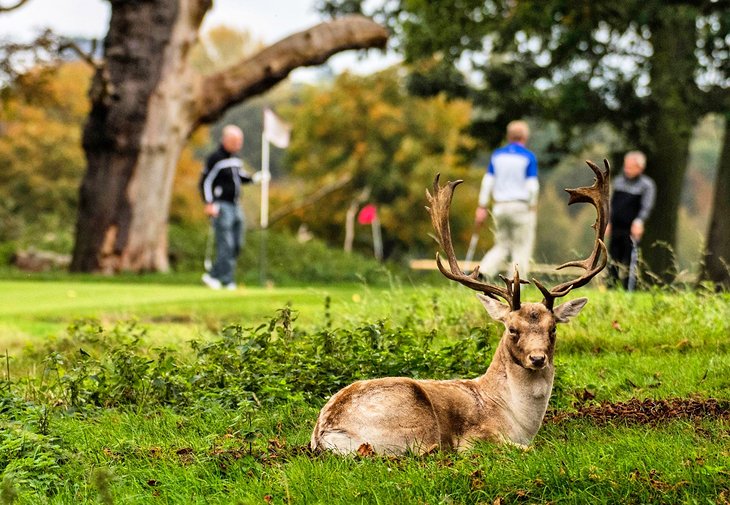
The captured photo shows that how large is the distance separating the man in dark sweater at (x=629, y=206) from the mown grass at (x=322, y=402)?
3.85 meters

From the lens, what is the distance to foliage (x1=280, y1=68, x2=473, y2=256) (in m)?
54.7

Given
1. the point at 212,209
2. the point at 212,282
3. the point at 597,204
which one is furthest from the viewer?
the point at 212,282

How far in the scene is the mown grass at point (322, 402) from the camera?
16.2 feet

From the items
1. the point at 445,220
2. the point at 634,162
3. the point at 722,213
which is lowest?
the point at 445,220

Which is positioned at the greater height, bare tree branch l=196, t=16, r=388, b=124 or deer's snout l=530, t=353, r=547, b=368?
bare tree branch l=196, t=16, r=388, b=124

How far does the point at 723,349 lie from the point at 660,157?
46.2 ft

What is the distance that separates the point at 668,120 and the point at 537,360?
→ 1497 cm

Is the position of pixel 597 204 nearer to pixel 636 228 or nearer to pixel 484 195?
pixel 484 195

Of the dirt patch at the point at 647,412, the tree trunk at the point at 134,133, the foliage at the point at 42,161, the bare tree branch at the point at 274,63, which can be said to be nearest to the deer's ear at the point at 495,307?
the dirt patch at the point at 647,412

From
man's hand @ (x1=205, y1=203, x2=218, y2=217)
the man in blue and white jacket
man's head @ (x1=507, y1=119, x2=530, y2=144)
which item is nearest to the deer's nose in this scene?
the man in blue and white jacket

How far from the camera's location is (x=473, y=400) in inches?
236

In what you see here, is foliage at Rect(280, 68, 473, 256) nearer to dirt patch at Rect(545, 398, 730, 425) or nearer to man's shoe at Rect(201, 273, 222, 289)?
man's shoe at Rect(201, 273, 222, 289)

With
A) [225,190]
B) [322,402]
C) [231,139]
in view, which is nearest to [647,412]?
[322,402]

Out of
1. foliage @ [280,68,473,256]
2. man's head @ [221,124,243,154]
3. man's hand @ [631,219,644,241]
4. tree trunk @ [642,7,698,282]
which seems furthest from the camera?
foliage @ [280,68,473,256]
